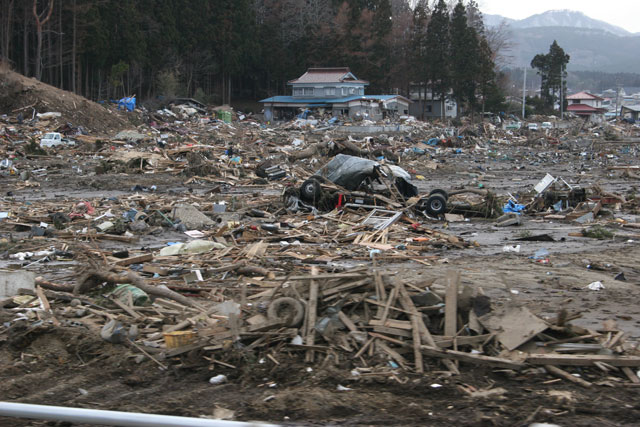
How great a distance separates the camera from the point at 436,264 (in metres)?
8.66

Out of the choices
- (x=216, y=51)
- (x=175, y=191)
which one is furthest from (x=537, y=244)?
(x=216, y=51)

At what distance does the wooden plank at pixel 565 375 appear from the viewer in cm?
446

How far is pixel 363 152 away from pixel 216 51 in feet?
134

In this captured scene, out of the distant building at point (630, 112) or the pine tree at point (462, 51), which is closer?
the pine tree at point (462, 51)

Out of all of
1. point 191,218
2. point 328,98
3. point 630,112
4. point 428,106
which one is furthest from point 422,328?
point 630,112

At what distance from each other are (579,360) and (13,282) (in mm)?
5625

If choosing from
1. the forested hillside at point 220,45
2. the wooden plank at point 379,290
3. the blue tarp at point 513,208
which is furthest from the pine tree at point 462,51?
the wooden plank at point 379,290

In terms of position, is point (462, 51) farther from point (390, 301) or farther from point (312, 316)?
point (312, 316)

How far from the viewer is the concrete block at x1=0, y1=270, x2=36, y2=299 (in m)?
6.32

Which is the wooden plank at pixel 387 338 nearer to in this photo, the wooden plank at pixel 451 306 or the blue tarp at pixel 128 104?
the wooden plank at pixel 451 306

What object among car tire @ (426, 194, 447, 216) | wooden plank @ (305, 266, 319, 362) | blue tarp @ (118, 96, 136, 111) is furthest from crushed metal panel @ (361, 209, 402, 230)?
blue tarp @ (118, 96, 136, 111)

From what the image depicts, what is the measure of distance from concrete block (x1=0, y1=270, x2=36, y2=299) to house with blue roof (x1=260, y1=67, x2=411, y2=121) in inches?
1961

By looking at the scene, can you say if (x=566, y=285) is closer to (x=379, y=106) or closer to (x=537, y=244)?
(x=537, y=244)

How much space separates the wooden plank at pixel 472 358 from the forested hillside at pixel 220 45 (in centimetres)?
4231
